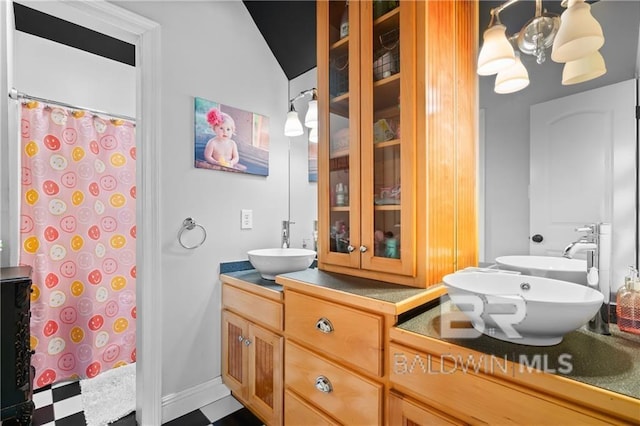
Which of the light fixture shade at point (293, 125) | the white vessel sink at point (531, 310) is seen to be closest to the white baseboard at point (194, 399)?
the white vessel sink at point (531, 310)

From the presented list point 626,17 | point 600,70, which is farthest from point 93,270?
point 626,17

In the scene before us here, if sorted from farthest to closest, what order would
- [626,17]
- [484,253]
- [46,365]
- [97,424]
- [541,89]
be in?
[46,365] < [97,424] < [484,253] < [541,89] < [626,17]

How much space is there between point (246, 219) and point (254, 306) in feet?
2.15

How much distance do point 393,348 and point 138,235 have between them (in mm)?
1462

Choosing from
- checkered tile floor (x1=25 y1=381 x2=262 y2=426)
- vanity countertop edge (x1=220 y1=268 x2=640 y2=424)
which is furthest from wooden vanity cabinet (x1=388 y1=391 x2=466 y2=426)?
checkered tile floor (x1=25 y1=381 x2=262 y2=426)

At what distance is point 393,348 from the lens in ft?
3.18

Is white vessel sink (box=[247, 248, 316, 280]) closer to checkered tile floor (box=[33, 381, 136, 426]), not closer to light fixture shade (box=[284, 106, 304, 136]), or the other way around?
light fixture shade (box=[284, 106, 304, 136])

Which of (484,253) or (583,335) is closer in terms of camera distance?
(583,335)

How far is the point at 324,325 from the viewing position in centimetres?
117

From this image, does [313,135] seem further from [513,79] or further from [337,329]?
[337,329]

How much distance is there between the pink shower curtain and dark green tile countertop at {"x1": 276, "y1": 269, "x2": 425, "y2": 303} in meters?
1.55

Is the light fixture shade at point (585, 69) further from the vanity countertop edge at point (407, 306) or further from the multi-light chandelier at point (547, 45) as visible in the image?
the vanity countertop edge at point (407, 306)

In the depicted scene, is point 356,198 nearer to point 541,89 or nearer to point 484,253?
point 484,253

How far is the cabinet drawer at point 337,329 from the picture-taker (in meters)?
1.02
